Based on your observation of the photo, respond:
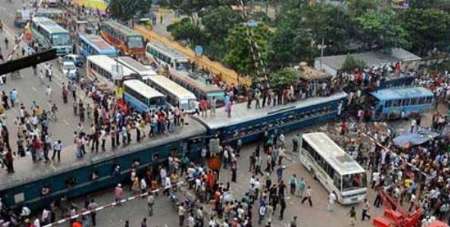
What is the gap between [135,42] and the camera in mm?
48094

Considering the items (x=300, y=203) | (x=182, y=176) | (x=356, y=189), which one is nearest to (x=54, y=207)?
(x=182, y=176)

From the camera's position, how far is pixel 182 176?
28.3 m

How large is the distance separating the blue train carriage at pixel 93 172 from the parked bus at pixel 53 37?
835 inches

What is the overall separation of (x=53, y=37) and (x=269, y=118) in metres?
23.0

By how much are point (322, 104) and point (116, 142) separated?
13.5 m

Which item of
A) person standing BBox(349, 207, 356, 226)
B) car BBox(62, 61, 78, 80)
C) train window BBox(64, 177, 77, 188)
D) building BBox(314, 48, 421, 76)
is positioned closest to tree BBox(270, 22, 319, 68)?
building BBox(314, 48, 421, 76)

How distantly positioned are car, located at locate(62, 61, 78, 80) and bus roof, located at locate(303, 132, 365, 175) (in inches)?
758

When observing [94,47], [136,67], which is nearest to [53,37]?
[94,47]

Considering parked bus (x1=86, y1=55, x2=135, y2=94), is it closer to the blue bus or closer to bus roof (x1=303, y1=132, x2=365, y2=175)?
the blue bus

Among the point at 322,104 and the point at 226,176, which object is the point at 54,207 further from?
the point at 322,104

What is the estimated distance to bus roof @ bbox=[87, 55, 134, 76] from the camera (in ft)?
129

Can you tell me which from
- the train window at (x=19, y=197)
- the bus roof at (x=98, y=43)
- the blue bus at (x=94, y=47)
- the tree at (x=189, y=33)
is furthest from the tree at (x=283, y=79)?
the tree at (x=189, y=33)

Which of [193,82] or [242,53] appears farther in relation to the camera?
[242,53]

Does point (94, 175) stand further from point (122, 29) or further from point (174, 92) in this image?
point (122, 29)
